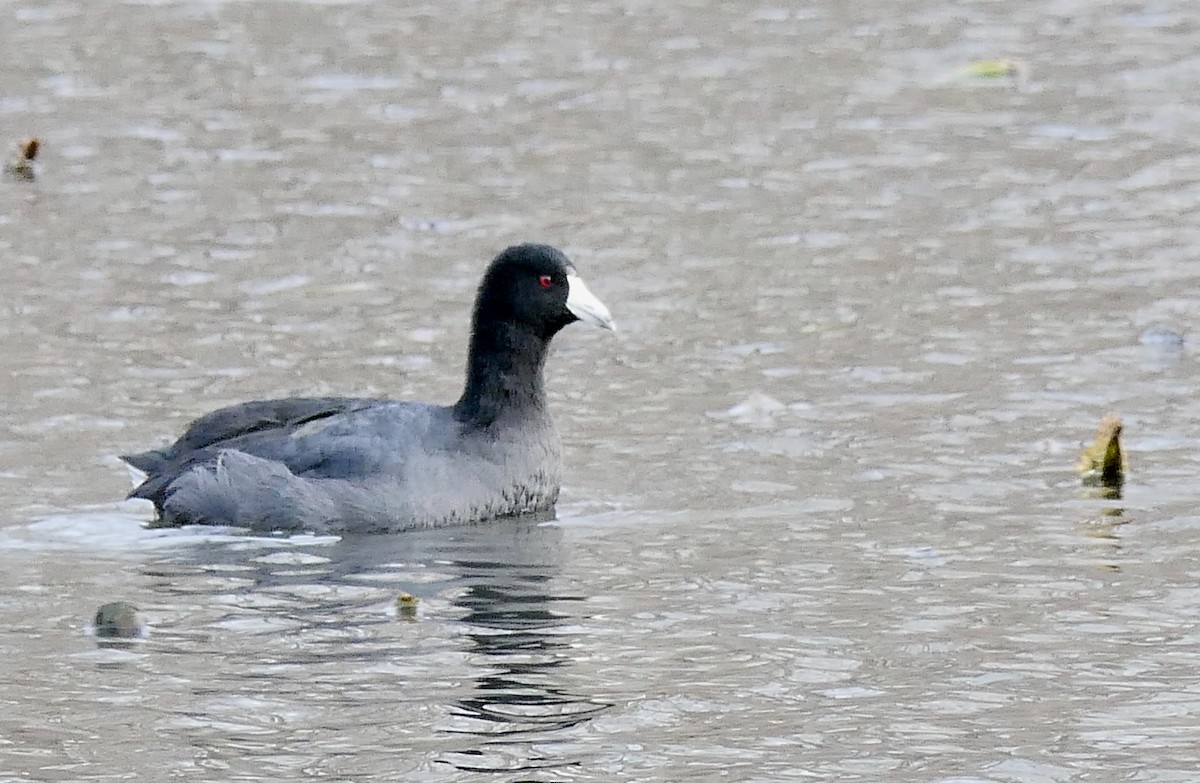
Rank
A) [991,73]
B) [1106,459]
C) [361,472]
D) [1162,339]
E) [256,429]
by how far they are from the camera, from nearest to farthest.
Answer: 1. [1106,459]
2. [361,472]
3. [256,429]
4. [1162,339]
5. [991,73]

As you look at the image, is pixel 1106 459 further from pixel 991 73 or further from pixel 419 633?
pixel 991 73

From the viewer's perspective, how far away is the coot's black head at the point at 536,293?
940 centimetres

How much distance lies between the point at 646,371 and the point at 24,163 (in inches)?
200

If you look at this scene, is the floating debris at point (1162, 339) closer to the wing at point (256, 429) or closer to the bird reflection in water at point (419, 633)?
the bird reflection in water at point (419, 633)

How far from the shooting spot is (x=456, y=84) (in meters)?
16.5

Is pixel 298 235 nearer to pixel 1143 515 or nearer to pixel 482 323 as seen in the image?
pixel 482 323

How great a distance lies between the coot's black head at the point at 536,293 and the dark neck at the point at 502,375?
1.7 inches

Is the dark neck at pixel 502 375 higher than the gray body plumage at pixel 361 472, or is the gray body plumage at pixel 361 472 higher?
the dark neck at pixel 502 375

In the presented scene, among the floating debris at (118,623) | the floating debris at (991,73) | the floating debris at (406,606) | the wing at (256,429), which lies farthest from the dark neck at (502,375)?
the floating debris at (991,73)

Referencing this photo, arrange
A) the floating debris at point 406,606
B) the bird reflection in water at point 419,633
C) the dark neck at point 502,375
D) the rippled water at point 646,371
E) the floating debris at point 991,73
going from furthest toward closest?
1. the floating debris at point 991,73
2. the dark neck at point 502,375
3. the floating debris at point 406,606
4. the rippled water at point 646,371
5. the bird reflection in water at point 419,633

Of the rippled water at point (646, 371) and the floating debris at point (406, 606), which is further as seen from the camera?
the floating debris at point (406, 606)

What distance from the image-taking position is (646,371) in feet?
35.7

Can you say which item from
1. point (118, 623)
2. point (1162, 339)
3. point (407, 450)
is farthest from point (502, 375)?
point (1162, 339)

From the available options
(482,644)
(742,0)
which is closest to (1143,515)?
(482,644)
